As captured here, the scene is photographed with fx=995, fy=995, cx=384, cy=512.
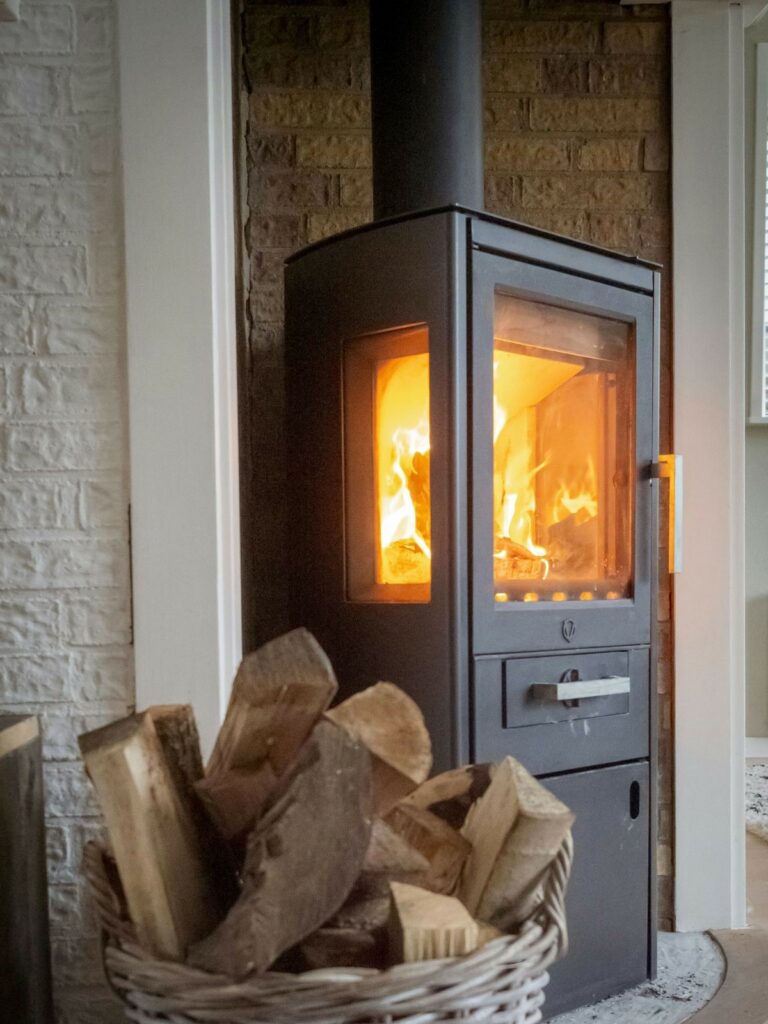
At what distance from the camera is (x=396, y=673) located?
1510 millimetres

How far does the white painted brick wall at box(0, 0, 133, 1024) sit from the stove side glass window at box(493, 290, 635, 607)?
595 mm

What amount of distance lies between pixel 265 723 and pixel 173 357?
73 cm

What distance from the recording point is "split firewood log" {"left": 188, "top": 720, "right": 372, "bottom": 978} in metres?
0.71

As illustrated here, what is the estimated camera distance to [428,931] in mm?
722

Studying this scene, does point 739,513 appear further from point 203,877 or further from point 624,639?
point 203,877

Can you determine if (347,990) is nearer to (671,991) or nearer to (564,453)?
(564,453)

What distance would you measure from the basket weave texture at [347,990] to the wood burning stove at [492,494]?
709 mm

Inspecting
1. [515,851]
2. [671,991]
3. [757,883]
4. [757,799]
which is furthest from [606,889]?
[757,799]

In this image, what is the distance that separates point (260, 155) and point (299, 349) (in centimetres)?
47

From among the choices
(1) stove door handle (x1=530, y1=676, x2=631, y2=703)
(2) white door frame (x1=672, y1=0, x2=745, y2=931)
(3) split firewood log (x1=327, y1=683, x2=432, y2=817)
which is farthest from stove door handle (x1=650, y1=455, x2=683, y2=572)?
(3) split firewood log (x1=327, y1=683, x2=432, y2=817)

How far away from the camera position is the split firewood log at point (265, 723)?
81 cm

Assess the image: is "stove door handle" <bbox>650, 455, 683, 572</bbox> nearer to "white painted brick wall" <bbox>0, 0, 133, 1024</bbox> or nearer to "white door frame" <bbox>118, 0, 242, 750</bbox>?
"white door frame" <bbox>118, 0, 242, 750</bbox>

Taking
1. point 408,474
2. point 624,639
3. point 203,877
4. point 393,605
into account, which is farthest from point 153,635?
point 624,639

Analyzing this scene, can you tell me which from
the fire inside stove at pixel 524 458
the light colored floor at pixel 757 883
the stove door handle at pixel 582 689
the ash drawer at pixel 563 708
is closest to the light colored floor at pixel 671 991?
the light colored floor at pixel 757 883
